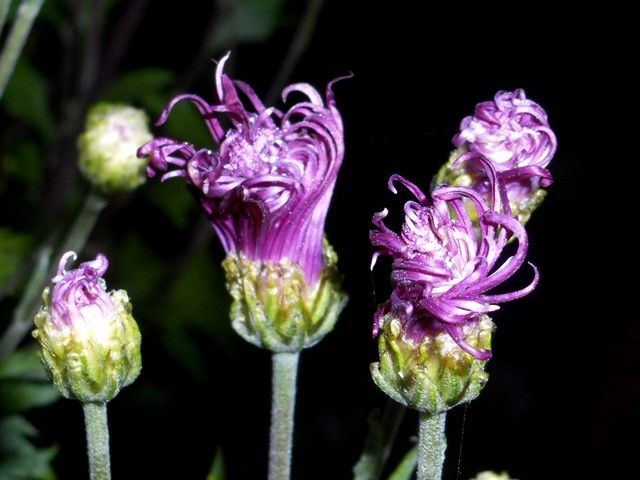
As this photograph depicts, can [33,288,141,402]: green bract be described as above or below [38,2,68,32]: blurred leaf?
below

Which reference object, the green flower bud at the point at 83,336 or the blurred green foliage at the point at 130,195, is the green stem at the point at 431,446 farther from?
the blurred green foliage at the point at 130,195

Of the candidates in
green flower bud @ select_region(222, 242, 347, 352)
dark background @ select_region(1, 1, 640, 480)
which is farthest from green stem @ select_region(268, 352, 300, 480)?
dark background @ select_region(1, 1, 640, 480)

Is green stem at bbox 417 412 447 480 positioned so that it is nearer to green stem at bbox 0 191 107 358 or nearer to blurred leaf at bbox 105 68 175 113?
green stem at bbox 0 191 107 358

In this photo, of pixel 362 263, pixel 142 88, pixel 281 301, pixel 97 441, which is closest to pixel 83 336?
pixel 97 441

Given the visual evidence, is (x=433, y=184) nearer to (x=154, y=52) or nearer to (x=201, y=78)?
(x=201, y=78)

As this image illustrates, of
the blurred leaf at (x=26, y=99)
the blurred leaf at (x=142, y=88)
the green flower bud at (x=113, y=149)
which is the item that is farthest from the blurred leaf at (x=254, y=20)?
the green flower bud at (x=113, y=149)

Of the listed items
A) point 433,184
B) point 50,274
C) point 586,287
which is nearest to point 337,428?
point 586,287
